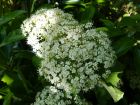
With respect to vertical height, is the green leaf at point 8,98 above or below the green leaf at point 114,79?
below

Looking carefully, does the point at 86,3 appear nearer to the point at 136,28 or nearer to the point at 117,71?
the point at 136,28

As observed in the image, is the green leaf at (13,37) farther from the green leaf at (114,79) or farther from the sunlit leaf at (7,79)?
the green leaf at (114,79)

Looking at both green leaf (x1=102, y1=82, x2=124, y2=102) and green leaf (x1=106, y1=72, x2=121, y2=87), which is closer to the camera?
green leaf (x1=102, y1=82, x2=124, y2=102)

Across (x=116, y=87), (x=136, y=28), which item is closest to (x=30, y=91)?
(x=116, y=87)

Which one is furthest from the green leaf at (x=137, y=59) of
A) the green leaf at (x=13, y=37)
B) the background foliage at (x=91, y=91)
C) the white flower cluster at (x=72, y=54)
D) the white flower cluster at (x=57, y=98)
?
the green leaf at (x=13, y=37)

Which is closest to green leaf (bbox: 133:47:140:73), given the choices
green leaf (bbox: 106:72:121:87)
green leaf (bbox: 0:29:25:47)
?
green leaf (bbox: 106:72:121:87)

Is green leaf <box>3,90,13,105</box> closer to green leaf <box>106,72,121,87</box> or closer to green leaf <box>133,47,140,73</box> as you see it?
green leaf <box>106,72,121,87</box>

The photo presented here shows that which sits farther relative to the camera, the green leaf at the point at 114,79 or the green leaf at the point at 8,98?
the green leaf at the point at 8,98
